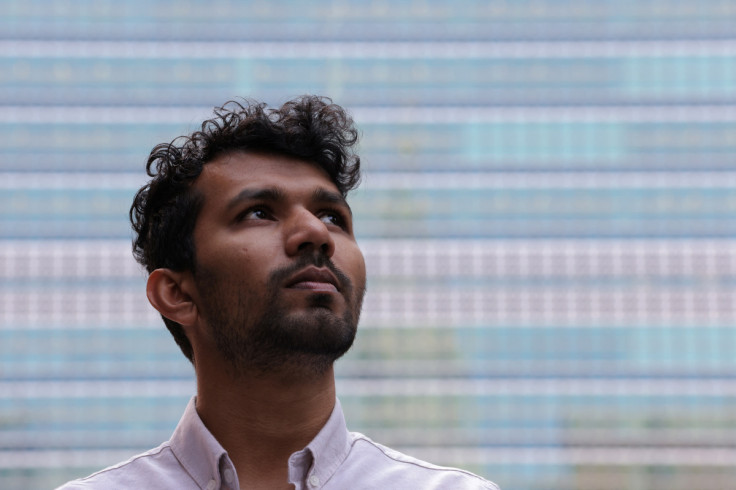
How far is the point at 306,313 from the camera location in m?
2.37

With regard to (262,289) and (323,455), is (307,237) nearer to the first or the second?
(262,289)

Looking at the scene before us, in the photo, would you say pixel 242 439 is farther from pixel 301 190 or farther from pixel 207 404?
pixel 301 190

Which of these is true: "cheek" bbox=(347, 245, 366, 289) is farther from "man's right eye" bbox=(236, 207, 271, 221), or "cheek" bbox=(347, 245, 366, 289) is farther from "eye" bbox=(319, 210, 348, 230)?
"man's right eye" bbox=(236, 207, 271, 221)

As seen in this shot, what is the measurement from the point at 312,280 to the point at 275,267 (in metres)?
0.09

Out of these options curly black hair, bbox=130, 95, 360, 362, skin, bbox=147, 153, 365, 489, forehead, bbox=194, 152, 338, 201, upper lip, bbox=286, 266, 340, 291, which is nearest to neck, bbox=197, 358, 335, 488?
skin, bbox=147, 153, 365, 489

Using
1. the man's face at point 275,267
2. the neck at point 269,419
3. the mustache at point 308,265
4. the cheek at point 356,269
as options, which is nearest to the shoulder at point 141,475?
the neck at point 269,419

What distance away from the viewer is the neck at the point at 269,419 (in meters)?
2.44

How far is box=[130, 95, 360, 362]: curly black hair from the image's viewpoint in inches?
104

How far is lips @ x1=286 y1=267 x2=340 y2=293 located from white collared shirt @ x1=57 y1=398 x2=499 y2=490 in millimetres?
333

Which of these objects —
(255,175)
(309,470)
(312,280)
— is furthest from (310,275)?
(309,470)

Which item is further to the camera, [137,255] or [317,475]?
[137,255]

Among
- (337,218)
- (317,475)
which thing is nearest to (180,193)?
(337,218)

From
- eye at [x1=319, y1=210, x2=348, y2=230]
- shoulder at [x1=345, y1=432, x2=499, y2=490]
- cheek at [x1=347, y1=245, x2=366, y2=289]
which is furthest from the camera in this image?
eye at [x1=319, y1=210, x2=348, y2=230]

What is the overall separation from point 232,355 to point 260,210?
36 cm
